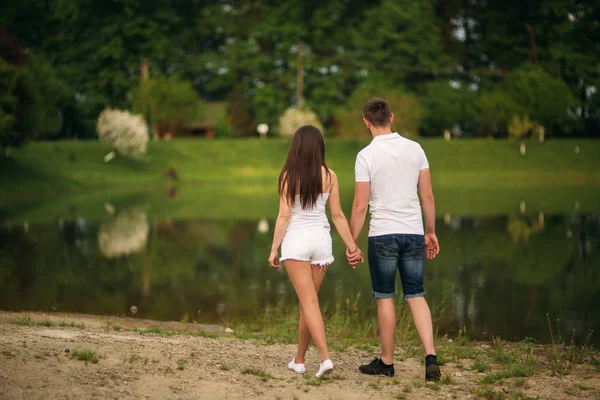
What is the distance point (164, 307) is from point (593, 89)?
60.9m

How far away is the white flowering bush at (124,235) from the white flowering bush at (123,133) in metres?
23.4

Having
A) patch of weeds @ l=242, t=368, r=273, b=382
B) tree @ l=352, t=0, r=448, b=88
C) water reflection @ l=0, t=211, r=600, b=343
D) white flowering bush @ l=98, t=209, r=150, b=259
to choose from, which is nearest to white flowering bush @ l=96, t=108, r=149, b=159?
tree @ l=352, t=0, r=448, b=88

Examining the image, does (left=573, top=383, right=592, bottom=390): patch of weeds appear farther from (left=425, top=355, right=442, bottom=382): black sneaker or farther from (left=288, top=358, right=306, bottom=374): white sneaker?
(left=288, top=358, right=306, bottom=374): white sneaker

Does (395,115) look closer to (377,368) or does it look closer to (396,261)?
(377,368)

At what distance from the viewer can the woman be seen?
6828mm

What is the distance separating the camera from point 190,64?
70.9 meters

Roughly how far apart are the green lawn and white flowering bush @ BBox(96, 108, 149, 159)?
4.40 ft

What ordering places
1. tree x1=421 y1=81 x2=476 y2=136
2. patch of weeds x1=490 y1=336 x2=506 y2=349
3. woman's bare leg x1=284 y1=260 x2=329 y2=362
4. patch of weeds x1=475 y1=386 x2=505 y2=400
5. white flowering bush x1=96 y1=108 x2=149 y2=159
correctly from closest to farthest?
patch of weeds x1=475 y1=386 x2=505 y2=400
woman's bare leg x1=284 y1=260 x2=329 y2=362
patch of weeds x1=490 y1=336 x2=506 y2=349
white flowering bush x1=96 y1=108 x2=149 y2=159
tree x1=421 y1=81 x2=476 y2=136

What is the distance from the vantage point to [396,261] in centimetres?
A: 705

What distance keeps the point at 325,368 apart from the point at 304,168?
5.41 ft

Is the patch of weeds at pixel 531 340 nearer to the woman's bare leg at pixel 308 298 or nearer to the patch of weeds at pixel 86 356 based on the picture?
the woman's bare leg at pixel 308 298

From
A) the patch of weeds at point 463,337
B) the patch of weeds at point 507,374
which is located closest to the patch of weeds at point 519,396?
the patch of weeds at point 507,374

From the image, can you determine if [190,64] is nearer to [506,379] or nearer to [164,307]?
[164,307]

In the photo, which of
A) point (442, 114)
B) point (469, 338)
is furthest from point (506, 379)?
point (442, 114)
